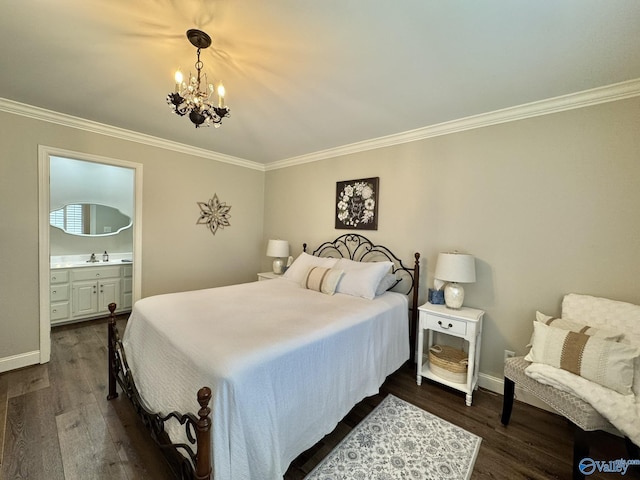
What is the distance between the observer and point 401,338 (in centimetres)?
249

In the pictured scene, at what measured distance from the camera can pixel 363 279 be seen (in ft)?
8.55

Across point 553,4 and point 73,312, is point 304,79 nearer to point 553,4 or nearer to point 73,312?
point 553,4

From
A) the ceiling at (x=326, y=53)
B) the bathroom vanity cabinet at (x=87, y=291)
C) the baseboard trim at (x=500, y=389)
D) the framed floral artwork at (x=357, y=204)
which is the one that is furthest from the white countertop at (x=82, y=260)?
the baseboard trim at (x=500, y=389)

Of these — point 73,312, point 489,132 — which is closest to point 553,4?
point 489,132

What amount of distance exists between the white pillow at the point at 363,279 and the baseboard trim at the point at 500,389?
127cm

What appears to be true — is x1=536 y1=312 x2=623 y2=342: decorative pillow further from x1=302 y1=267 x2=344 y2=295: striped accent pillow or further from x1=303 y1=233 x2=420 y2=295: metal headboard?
x1=302 y1=267 x2=344 y2=295: striped accent pillow

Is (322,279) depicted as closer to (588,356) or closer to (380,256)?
(380,256)

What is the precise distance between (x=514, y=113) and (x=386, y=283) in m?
1.89

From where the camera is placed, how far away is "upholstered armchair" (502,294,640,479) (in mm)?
1431

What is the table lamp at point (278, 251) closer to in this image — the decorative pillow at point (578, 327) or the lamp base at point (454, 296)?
the lamp base at point (454, 296)

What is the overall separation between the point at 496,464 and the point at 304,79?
2841 millimetres

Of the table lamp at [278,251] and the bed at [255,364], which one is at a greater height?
the table lamp at [278,251]

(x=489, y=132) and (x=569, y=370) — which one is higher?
(x=489, y=132)

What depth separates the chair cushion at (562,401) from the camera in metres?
1.45
